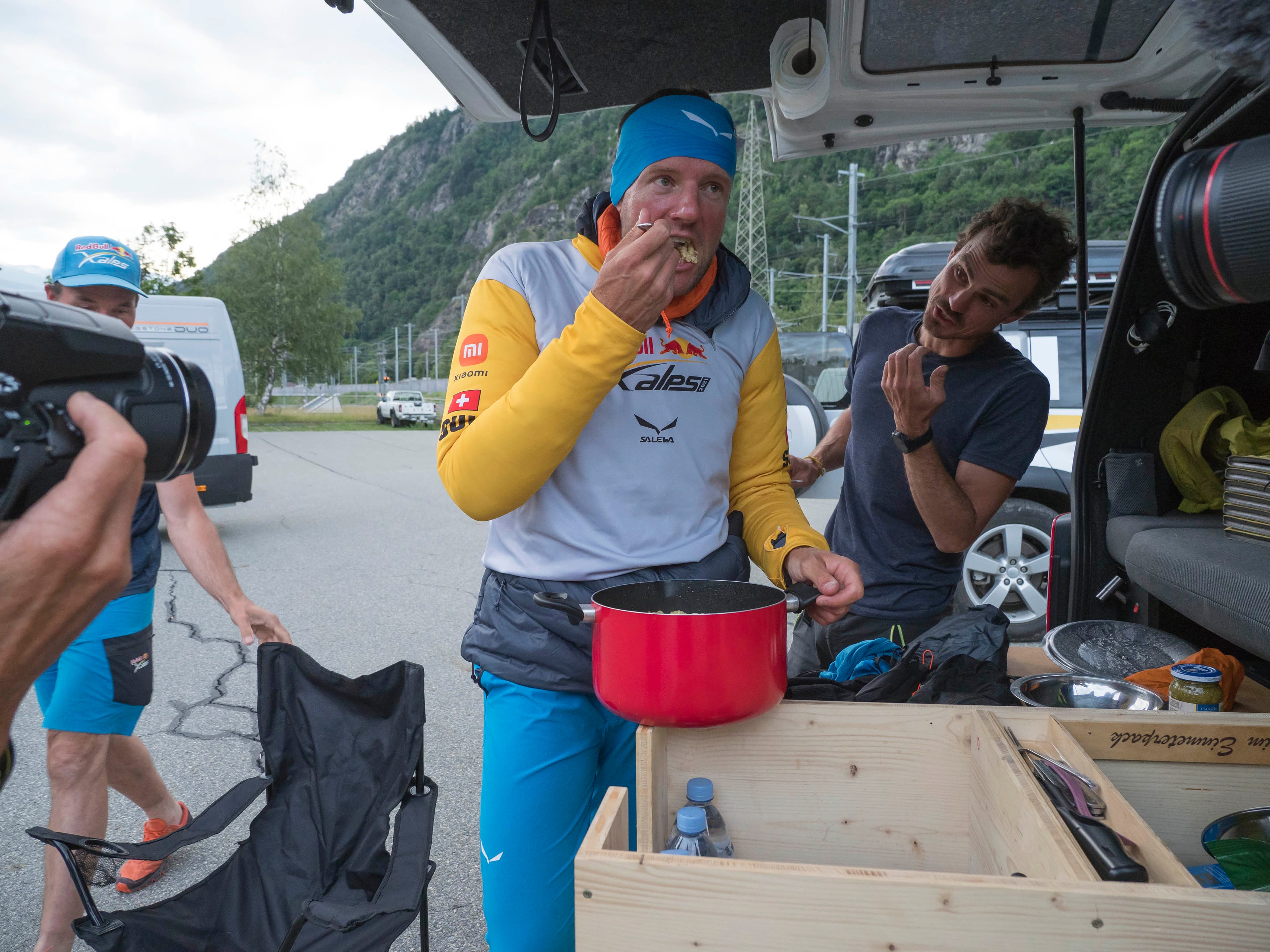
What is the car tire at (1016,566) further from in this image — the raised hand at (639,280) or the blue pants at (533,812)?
the raised hand at (639,280)

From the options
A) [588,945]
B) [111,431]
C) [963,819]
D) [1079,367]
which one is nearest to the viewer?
[111,431]

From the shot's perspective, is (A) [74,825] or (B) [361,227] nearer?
(A) [74,825]

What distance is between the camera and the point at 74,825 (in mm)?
2344

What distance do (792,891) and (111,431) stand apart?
82 centimetres

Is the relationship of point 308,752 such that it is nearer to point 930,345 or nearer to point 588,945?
point 588,945

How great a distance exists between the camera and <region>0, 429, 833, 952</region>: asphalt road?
2.88m

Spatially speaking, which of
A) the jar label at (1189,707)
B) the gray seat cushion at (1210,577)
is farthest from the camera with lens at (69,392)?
the gray seat cushion at (1210,577)

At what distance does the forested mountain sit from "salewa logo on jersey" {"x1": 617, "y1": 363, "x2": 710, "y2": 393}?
406 millimetres

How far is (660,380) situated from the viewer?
1.60 metres

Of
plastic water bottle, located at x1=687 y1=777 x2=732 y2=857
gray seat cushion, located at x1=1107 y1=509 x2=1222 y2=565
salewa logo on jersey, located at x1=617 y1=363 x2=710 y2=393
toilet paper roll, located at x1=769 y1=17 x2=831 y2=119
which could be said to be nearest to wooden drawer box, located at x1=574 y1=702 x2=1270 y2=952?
plastic water bottle, located at x1=687 y1=777 x2=732 y2=857

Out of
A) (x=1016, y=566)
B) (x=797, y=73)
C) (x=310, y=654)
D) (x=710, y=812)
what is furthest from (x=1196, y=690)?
(x=310, y=654)

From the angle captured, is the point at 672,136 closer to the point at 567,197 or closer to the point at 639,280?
the point at 639,280

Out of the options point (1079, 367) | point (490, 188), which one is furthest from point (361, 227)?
point (1079, 367)

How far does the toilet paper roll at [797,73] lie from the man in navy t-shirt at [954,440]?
2.22ft
